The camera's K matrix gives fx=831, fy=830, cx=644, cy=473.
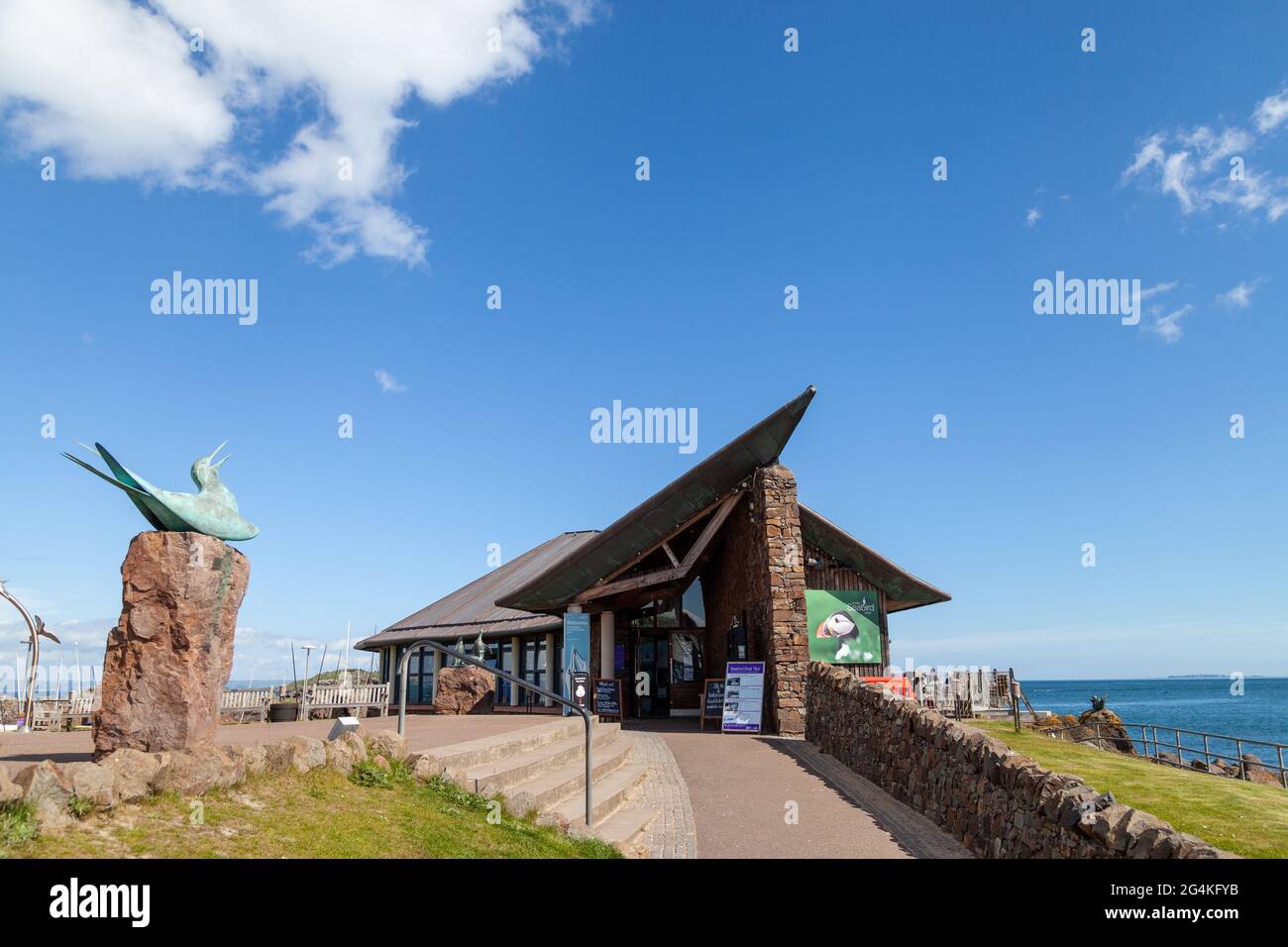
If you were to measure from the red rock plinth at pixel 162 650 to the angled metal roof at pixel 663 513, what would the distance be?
9.61 m

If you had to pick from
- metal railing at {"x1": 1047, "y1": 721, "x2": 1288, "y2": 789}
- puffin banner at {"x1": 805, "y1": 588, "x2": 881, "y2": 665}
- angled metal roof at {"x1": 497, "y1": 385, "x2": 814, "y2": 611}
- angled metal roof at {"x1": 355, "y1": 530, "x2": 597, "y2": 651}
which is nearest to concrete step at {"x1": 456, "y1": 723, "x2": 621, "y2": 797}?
angled metal roof at {"x1": 497, "y1": 385, "x2": 814, "y2": 611}

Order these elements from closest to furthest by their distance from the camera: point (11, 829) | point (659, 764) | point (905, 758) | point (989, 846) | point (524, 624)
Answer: point (11, 829), point (989, 846), point (905, 758), point (659, 764), point (524, 624)

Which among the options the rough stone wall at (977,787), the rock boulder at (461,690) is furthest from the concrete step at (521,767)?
the rock boulder at (461,690)

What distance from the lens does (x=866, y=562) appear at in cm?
1883

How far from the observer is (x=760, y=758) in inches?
Result: 486

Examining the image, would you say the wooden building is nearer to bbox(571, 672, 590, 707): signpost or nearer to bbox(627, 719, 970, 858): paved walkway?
bbox(571, 672, 590, 707): signpost

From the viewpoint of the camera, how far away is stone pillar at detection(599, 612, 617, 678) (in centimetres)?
1875

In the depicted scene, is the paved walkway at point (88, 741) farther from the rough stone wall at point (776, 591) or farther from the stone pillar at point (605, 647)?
the stone pillar at point (605, 647)

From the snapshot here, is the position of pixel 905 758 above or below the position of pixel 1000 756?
below

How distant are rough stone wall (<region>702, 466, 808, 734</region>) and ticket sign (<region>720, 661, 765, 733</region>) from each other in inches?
7.7
